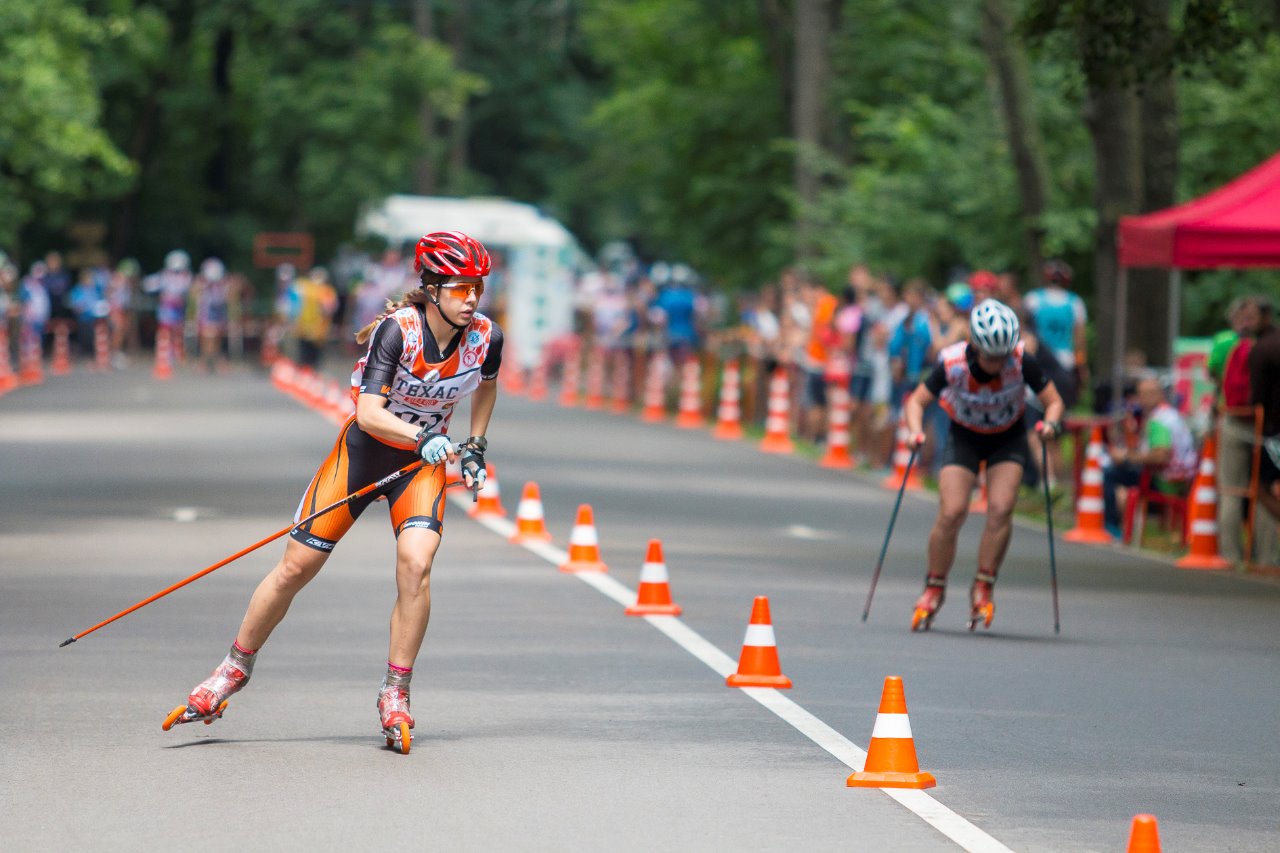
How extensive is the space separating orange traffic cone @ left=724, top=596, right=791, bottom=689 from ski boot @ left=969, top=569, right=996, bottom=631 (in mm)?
2397

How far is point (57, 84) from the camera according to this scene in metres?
46.3

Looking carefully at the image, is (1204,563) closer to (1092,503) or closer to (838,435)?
(1092,503)

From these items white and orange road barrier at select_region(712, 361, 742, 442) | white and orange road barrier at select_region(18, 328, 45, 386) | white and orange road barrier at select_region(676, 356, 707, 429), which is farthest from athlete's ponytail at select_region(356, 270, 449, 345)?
white and orange road barrier at select_region(18, 328, 45, 386)

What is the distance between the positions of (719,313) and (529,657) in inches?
1618

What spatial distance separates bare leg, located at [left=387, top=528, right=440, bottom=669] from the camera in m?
8.81

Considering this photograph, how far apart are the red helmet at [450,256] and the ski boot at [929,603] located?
4566 mm

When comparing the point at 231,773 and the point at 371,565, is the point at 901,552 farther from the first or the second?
the point at 231,773

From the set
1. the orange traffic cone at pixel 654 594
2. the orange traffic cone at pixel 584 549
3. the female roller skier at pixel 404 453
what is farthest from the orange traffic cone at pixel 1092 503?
the female roller skier at pixel 404 453

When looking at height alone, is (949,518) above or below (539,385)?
above

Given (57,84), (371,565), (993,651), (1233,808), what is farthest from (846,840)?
(57,84)

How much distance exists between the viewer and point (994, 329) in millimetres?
12250

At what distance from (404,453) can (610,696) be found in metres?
1.64

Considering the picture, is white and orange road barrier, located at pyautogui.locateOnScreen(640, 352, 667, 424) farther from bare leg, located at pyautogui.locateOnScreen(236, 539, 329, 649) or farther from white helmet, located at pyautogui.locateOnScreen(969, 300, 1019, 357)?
bare leg, located at pyautogui.locateOnScreen(236, 539, 329, 649)

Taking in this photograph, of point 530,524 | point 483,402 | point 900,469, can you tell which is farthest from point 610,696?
point 900,469
